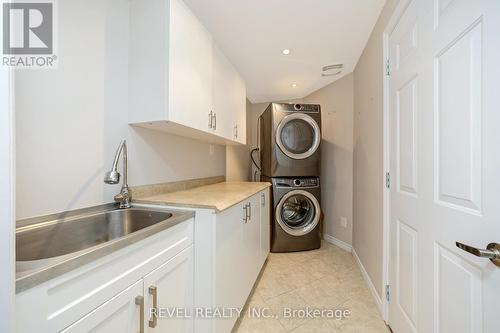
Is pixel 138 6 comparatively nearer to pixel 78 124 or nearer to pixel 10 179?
pixel 78 124

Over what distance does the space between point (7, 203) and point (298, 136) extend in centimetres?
258

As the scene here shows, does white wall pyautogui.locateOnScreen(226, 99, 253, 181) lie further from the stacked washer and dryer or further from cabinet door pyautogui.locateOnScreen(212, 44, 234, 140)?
cabinet door pyautogui.locateOnScreen(212, 44, 234, 140)

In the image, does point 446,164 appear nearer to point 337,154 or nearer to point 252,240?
point 252,240

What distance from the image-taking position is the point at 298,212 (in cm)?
288

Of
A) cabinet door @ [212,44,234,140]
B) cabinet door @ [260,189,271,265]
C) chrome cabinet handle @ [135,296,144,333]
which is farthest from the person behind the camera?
cabinet door @ [260,189,271,265]

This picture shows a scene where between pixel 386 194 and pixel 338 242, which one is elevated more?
pixel 386 194

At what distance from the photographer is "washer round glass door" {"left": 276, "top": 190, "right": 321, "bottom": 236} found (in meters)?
2.65

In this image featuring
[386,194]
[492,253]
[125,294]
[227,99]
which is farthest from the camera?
[227,99]

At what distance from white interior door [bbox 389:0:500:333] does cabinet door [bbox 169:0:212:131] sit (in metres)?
1.31

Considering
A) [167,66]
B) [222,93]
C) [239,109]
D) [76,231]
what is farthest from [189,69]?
[76,231]

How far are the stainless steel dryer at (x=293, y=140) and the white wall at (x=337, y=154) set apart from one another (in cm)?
35

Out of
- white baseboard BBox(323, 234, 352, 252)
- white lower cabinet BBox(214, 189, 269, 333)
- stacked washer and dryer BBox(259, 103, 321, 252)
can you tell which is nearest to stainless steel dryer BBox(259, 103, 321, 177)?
stacked washer and dryer BBox(259, 103, 321, 252)

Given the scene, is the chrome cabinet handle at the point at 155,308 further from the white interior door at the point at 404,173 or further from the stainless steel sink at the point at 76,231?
the white interior door at the point at 404,173

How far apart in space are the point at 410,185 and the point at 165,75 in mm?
1541
